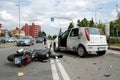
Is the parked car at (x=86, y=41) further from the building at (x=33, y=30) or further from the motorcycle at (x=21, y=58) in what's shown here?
the building at (x=33, y=30)

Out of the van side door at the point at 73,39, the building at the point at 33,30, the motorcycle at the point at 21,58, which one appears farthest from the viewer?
the building at the point at 33,30

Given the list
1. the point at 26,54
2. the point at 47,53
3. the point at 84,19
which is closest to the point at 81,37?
the point at 47,53

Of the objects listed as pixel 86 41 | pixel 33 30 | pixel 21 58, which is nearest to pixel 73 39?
pixel 86 41

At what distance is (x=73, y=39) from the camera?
14734mm

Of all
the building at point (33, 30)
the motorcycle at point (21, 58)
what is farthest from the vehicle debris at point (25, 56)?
the building at point (33, 30)

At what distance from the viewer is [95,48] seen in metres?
13.6

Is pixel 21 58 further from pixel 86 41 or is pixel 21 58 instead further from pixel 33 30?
pixel 33 30

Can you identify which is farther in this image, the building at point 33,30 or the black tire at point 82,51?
the building at point 33,30

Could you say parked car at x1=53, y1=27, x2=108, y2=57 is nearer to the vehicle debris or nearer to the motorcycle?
the vehicle debris

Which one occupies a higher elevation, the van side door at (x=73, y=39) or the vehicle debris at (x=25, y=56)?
the van side door at (x=73, y=39)

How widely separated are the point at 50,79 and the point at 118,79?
2.08m

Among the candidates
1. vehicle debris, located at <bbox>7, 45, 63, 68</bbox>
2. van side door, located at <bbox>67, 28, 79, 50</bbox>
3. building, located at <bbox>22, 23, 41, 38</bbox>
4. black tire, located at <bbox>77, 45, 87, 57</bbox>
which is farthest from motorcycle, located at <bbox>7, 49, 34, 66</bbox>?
building, located at <bbox>22, 23, 41, 38</bbox>

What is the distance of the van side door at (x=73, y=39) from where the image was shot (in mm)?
14476

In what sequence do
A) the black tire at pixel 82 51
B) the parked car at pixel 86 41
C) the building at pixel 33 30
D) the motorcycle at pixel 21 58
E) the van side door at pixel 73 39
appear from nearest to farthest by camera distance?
the motorcycle at pixel 21 58
the parked car at pixel 86 41
the black tire at pixel 82 51
the van side door at pixel 73 39
the building at pixel 33 30
